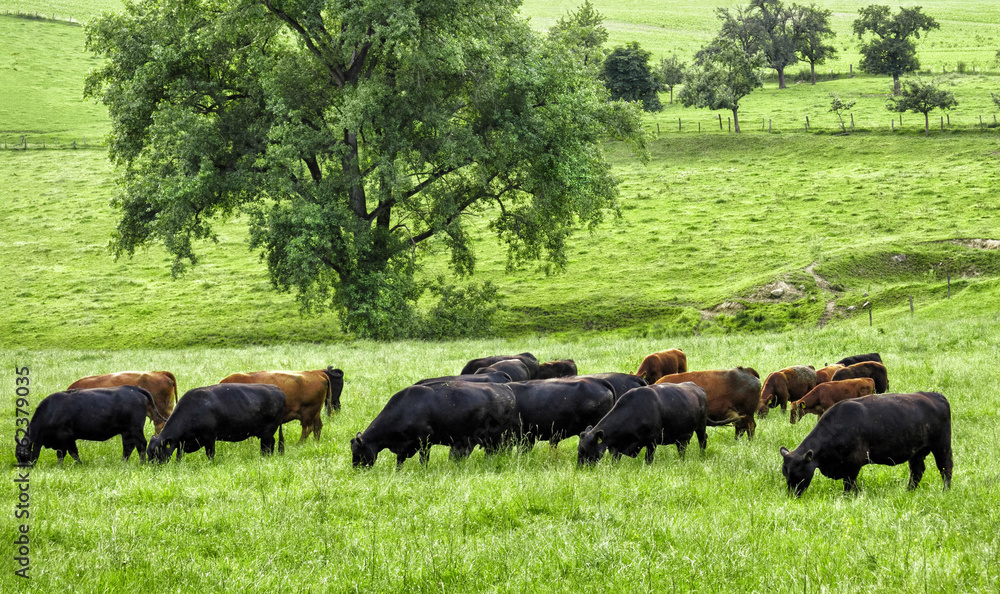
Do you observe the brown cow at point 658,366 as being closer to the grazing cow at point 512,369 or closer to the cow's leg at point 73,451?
the grazing cow at point 512,369

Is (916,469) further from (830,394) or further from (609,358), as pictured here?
(609,358)

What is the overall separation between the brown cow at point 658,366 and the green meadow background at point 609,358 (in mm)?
2661

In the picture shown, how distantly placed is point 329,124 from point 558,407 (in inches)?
792

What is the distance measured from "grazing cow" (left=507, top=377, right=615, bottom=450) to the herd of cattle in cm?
2

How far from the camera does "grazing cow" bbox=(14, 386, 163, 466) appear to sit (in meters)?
10.4

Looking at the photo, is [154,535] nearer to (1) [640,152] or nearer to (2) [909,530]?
(2) [909,530]

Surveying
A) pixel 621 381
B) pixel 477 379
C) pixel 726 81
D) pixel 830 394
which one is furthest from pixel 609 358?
pixel 726 81

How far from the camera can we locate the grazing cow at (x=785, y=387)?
1364 cm

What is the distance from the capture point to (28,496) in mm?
7688

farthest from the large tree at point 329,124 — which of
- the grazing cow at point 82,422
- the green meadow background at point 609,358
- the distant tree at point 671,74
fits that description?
the distant tree at point 671,74

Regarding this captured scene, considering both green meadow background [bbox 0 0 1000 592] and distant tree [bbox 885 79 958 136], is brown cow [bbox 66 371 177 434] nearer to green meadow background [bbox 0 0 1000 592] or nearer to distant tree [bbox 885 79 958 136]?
green meadow background [bbox 0 0 1000 592]

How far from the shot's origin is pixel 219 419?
1045 cm

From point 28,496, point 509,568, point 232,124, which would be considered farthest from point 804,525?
point 232,124

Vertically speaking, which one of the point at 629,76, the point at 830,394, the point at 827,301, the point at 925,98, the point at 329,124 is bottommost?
the point at 827,301
